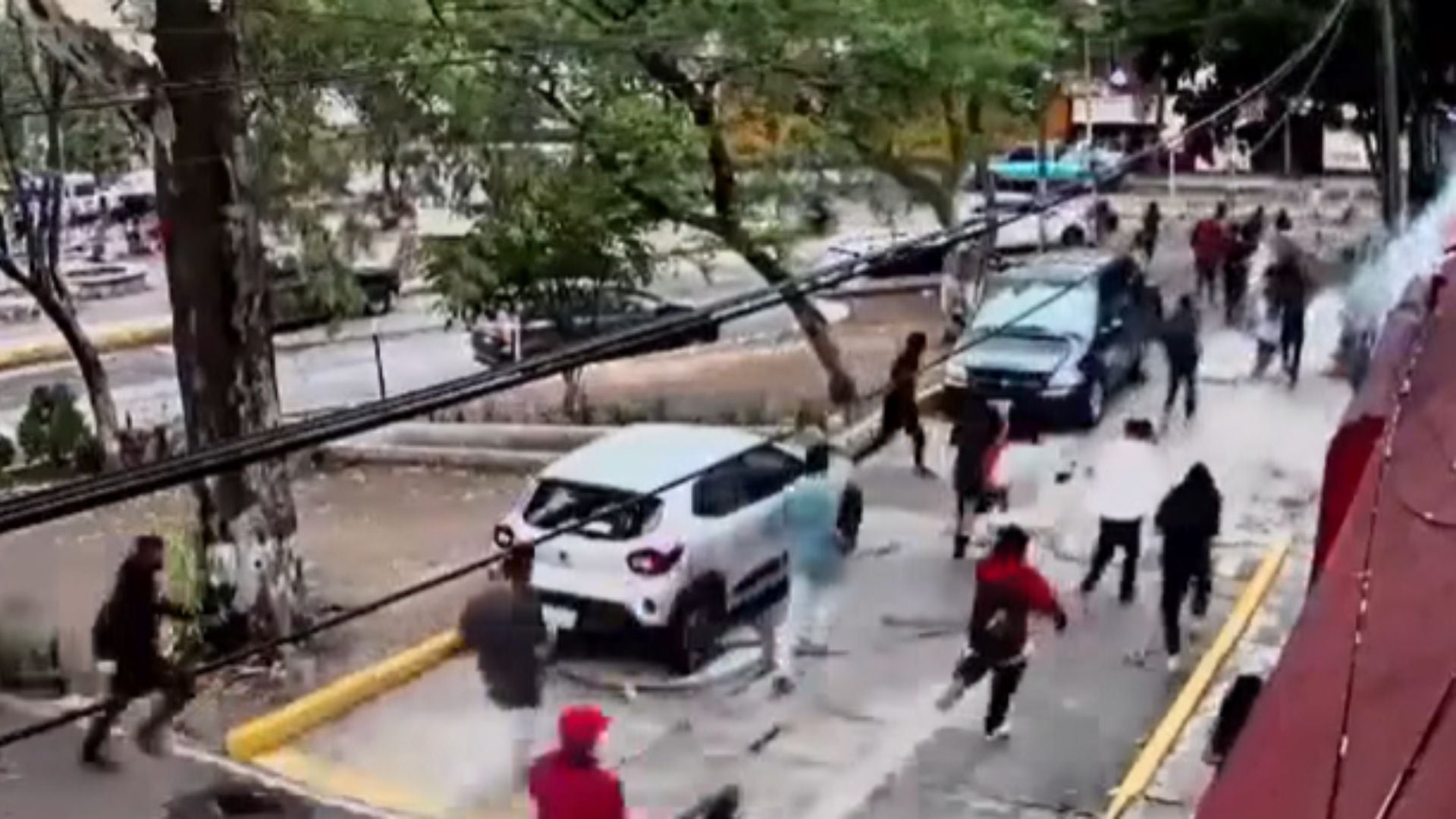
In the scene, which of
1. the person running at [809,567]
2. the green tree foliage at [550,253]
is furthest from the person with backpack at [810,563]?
the green tree foliage at [550,253]

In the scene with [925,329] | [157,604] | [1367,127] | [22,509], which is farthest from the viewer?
[925,329]

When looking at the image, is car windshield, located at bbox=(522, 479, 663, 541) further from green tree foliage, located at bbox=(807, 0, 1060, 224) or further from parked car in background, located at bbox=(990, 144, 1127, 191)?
parked car in background, located at bbox=(990, 144, 1127, 191)

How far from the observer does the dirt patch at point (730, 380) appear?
12836 millimetres

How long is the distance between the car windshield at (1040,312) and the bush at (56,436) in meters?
5.42

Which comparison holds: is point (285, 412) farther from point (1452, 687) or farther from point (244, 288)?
point (1452, 687)

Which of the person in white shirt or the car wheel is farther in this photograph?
the car wheel

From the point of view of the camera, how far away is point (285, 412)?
12.7m

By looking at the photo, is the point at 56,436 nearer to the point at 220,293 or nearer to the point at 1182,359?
the point at 220,293

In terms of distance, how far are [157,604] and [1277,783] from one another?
5.92 metres

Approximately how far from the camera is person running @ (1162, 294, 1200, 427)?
11383 millimetres

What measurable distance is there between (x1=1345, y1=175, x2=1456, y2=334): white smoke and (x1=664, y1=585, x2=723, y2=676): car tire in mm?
A: 2802

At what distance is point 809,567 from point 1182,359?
13.4ft

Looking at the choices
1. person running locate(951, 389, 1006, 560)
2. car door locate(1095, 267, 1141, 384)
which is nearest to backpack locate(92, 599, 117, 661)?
person running locate(951, 389, 1006, 560)

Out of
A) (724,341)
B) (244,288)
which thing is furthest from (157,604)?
(724,341)
